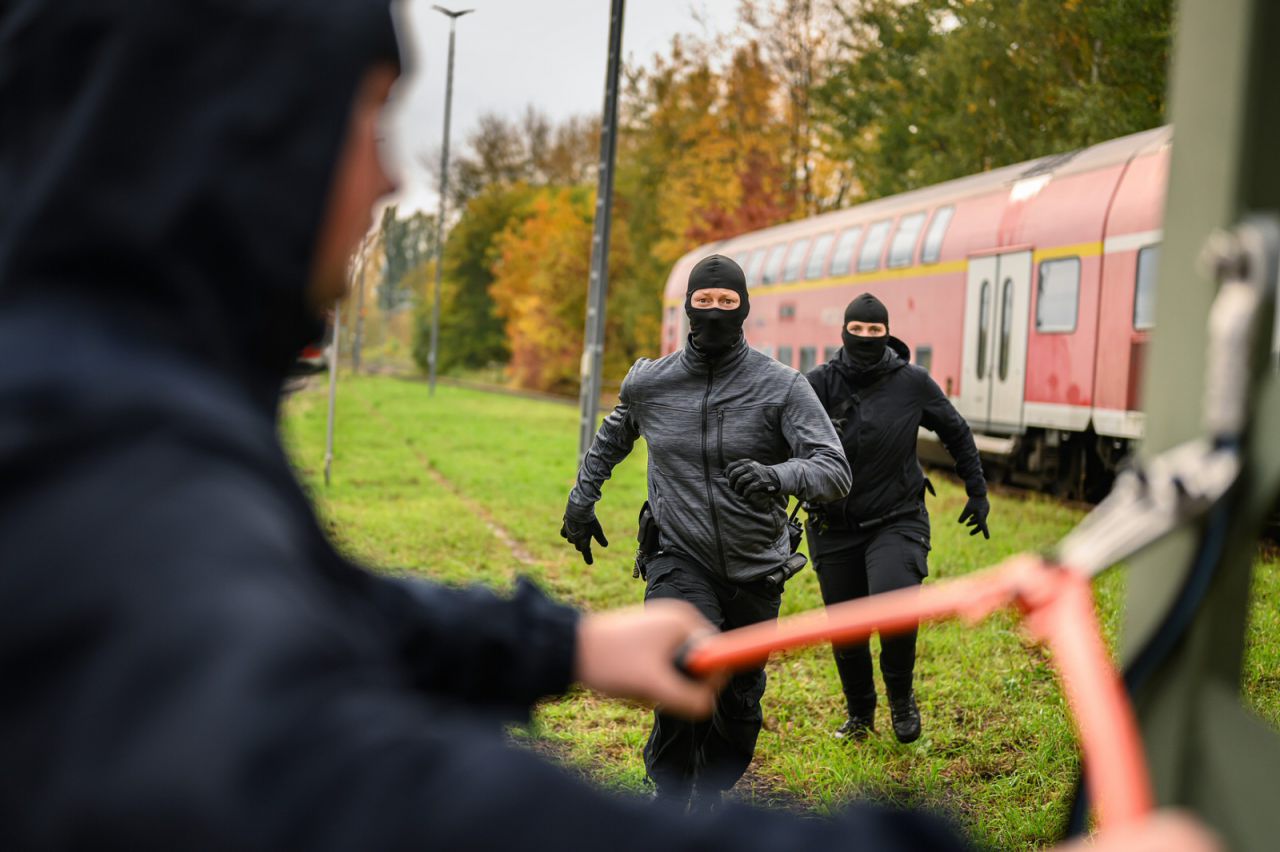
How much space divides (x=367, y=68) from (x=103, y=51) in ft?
0.59

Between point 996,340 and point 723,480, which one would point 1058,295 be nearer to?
point 996,340

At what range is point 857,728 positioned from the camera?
626 cm

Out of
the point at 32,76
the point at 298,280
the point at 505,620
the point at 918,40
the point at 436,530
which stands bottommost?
the point at 436,530

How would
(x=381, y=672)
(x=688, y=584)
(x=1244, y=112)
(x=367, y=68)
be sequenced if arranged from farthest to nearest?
(x=688, y=584) → (x=1244, y=112) → (x=367, y=68) → (x=381, y=672)

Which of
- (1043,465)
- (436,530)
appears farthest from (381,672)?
(1043,465)

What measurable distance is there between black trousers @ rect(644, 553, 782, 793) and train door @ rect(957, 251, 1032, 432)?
11.5 metres

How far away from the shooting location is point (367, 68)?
914 mm

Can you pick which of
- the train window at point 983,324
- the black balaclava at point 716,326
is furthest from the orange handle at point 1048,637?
the train window at point 983,324

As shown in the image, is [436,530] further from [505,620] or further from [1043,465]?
[505,620]

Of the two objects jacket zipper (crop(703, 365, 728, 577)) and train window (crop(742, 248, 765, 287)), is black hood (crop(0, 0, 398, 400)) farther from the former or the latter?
train window (crop(742, 248, 765, 287))

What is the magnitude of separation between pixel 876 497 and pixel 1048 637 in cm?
528

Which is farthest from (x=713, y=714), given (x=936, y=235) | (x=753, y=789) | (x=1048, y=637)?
(x=936, y=235)

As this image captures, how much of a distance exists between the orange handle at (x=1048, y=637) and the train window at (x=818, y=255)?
67.3 ft

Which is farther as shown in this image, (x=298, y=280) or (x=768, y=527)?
(x=768, y=527)
